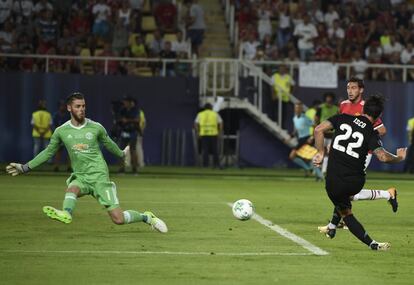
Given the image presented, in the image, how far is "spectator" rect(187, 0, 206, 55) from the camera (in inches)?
1489

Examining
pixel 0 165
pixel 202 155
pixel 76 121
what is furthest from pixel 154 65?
pixel 76 121

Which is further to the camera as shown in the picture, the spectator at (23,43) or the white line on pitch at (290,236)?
the spectator at (23,43)

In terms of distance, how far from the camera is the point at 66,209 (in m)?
14.5

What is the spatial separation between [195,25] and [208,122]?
456 centimetres

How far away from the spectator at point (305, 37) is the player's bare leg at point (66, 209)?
23285mm

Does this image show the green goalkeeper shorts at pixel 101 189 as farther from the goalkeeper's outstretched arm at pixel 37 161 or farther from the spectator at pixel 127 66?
the spectator at pixel 127 66

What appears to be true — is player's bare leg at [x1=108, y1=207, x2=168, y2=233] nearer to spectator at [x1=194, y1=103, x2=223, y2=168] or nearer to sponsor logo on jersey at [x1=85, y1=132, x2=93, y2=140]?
sponsor logo on jersey at [x1=85, y1=132, x2=93, y2=140]

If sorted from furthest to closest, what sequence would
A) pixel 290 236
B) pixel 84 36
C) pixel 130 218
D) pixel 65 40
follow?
pixel 84 36
pixel 65 40
pixel 290 236
pixel 130 218

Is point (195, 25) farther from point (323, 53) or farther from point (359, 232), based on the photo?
point (359, 232)

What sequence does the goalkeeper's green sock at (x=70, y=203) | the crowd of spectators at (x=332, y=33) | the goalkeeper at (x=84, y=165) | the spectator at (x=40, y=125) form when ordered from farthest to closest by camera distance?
the crowd of spectators at (x=332, y=33) < the spectator at (x=40, y=125) < the goalkeeper at (x=84, y=165) < the goalkeeper's green sock at (x=70, y=203)

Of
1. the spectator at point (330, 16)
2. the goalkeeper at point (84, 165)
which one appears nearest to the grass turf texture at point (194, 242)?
the goalkeeper at point (84, 165)

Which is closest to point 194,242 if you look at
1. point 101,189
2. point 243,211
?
point 101,189

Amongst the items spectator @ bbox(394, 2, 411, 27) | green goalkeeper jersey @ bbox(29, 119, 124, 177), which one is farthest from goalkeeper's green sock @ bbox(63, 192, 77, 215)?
spectator @ bbox(394, 2, 411, 27)

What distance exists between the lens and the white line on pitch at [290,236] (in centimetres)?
1375
